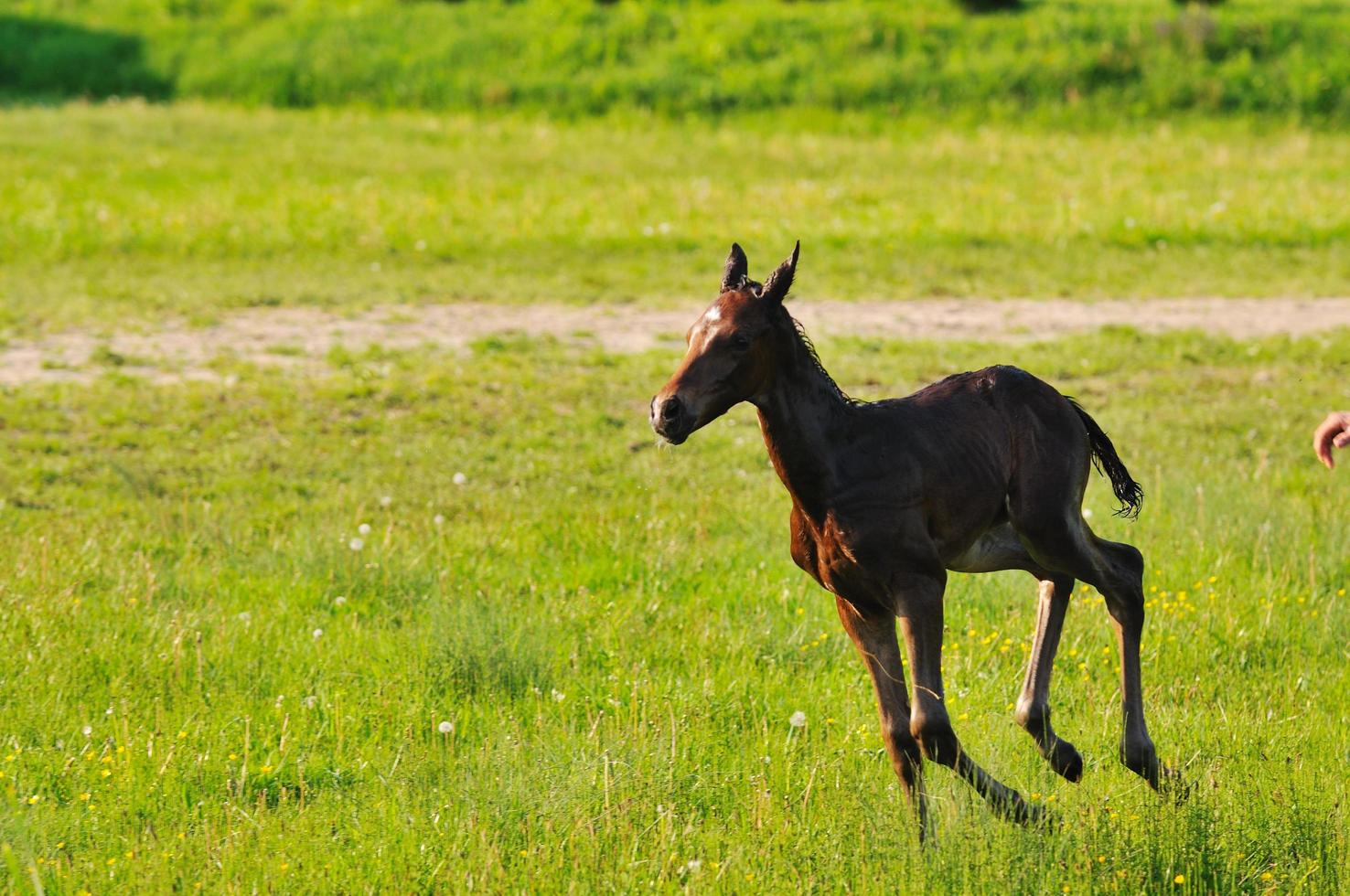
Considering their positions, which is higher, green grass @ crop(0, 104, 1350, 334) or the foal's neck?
the foal's neck

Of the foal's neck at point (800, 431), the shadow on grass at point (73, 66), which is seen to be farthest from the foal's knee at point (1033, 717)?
Answer: the shadow on grass at point (73, 66)

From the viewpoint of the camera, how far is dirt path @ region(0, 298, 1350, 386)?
509 inches

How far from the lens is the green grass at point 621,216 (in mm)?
15867

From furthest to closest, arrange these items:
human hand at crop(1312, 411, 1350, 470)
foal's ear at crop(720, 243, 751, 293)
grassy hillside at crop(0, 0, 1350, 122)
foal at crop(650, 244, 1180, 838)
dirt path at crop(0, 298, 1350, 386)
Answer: grassy hillside at crop(0, 0, 1350, 122), dirt path at crop(0, 298, 1350, 386), human hand at crop(1312, 411, 1350, 470), foal's ear at crop(720, 243, 751, 293), foal at crop(650, 244, 1180, 838)

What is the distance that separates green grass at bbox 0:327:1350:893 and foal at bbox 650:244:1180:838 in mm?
337

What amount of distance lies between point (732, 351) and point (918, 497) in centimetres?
75

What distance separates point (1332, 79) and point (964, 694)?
2402 cm

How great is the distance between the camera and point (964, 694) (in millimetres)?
6234

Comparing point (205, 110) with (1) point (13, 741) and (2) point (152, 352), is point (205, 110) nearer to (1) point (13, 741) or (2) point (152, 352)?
(2) point (152, 352)

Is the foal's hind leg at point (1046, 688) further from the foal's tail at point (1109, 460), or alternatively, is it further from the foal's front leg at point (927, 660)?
the foal's front leg at point (927, 660)

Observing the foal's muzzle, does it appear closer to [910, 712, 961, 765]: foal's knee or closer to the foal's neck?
the foal's neck

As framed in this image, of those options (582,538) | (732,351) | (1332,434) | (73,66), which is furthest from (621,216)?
(73,66)

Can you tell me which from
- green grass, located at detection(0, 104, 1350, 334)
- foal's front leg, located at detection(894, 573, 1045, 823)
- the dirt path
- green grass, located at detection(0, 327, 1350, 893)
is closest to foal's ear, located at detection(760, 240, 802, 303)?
foal's front leg, located at detection(894, 573, 1045, 823)

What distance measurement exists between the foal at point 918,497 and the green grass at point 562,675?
34cm
